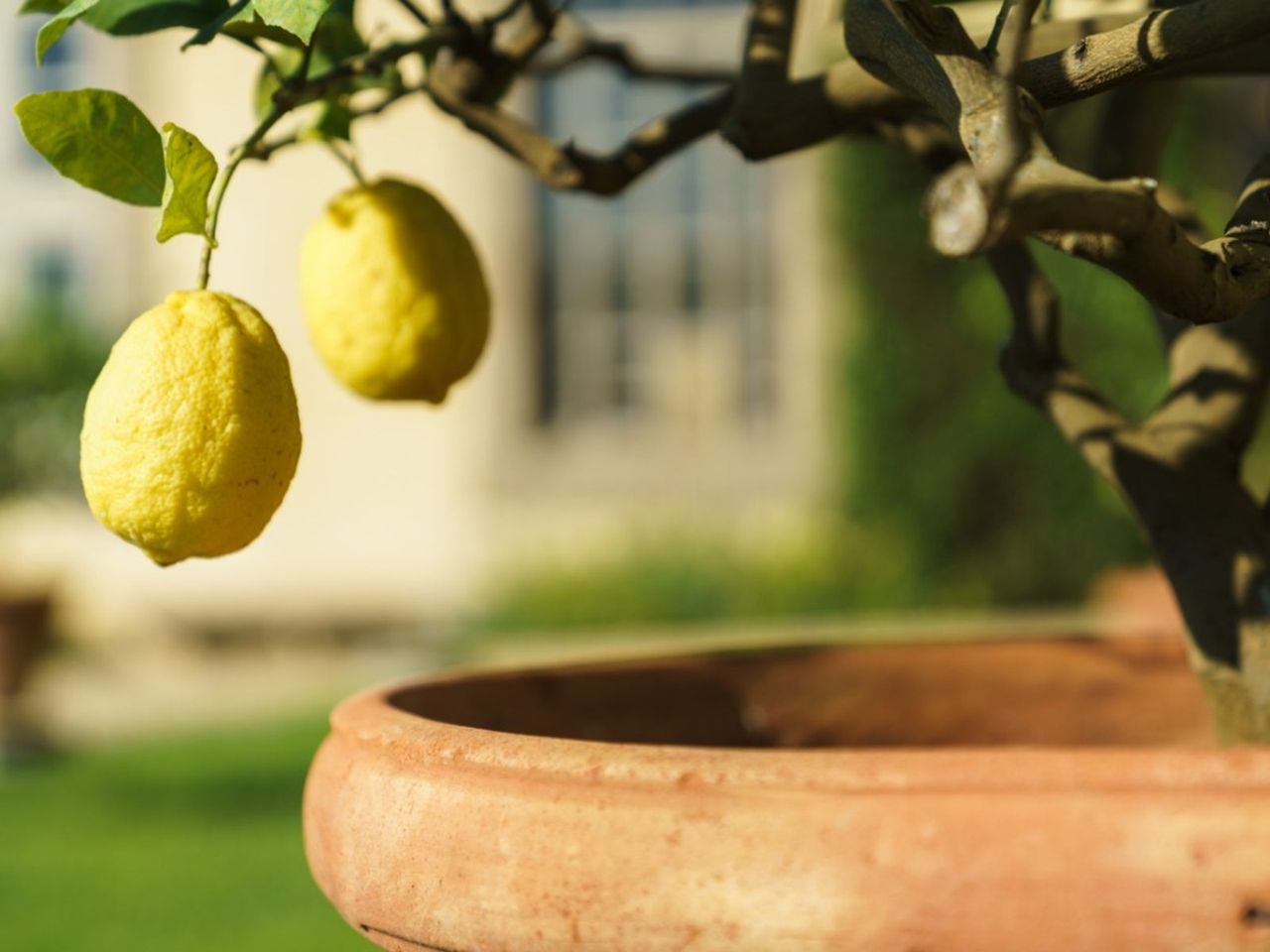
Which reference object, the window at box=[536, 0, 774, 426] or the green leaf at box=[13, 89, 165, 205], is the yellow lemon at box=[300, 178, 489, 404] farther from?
the window at box=[536, 0, 774, 426]

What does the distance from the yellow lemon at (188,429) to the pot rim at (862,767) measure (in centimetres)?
18

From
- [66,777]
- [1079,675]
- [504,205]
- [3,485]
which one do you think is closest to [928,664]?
[1079,675]

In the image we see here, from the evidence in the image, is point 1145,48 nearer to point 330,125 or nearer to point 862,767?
point 862,767

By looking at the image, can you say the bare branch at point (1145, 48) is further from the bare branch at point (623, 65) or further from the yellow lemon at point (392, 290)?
the bare branch at point (623, 65)

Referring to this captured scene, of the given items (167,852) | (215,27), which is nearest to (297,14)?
(215,27)

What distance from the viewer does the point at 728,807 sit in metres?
0.73

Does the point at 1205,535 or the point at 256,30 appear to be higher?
the point at 256,30

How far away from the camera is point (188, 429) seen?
92 cm

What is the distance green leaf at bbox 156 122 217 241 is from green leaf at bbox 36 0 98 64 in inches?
2.8

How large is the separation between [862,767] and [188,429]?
407 mm

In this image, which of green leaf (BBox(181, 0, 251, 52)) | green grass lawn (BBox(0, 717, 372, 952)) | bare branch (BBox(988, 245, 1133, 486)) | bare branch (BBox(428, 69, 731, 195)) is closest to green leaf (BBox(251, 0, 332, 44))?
green leaf (BBox(181, 0, 251, 52))

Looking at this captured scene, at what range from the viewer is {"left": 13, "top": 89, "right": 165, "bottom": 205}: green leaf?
938 mm

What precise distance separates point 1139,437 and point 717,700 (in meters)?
0.36

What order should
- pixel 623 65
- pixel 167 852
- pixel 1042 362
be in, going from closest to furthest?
1. pixel 1042 362
2. pixel 623 65
3. pixel 167 852
